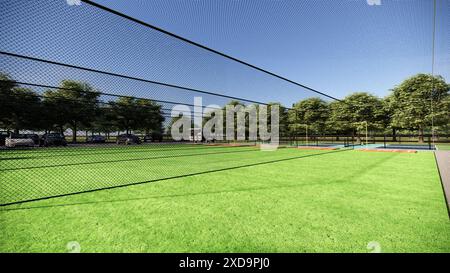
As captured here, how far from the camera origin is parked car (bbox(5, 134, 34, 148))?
14.7 meters

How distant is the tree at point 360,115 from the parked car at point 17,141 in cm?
3093

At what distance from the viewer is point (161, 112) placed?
8.95 metres

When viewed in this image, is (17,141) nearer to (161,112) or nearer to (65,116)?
(65,116)

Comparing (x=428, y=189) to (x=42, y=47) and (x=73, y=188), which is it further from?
(x=42, y=47)

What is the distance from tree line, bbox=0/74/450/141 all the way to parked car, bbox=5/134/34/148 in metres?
2.46

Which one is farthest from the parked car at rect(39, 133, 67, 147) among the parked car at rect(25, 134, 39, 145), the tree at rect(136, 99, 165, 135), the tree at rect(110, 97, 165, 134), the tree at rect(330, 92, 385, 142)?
the tree at rect(330, 92, 385, 142)

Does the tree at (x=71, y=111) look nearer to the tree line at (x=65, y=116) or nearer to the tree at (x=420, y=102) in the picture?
the tree line at (x=65, y=116)

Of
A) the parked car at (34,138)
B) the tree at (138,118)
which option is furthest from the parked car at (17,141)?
the tree at (138,118)

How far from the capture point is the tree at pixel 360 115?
30.8 meters

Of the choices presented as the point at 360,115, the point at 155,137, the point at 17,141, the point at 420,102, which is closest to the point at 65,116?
the point at 17,141

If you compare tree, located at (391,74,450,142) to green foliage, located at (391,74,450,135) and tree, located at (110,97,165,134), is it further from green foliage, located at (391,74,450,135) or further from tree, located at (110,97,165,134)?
tree, located at (110,97,165,134)

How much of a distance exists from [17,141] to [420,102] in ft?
115
